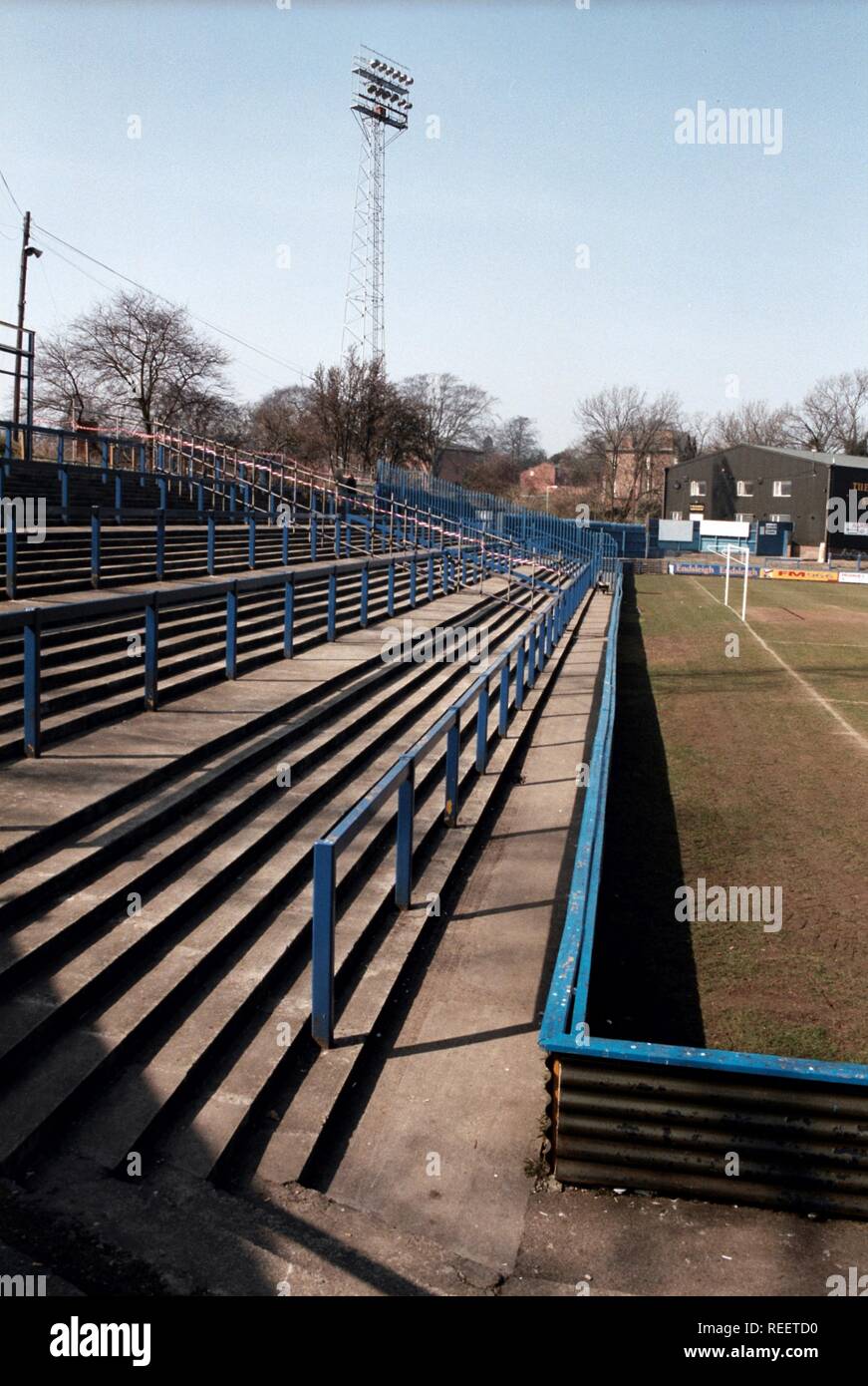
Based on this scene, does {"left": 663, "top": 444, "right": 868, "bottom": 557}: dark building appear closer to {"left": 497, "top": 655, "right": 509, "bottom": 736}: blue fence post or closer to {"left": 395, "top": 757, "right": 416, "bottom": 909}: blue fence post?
{"left": 497, "top": 655, "right": 509, "bottom": 736}: blue fence post

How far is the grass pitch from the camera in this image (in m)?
6.37

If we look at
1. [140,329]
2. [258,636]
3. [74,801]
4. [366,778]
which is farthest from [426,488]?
[74,801]

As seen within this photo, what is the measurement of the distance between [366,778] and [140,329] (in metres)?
37.5

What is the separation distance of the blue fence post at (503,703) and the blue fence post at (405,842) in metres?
5.23

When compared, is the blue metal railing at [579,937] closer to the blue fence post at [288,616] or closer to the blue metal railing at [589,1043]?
the blue metal railing at [589,1043]

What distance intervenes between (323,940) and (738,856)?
531 cm

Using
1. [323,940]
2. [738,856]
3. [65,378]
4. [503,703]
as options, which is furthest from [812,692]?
[65,378]

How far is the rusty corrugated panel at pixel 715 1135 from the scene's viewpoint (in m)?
4.29

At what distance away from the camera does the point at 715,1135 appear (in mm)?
4379

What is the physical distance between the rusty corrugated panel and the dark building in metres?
64.8

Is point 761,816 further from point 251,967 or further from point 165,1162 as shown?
point 165,1162

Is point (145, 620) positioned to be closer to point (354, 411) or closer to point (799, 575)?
point (354, 411)

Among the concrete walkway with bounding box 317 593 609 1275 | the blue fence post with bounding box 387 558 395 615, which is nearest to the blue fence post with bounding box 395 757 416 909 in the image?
the concrete walkway with bounding box 317 593 609 1275

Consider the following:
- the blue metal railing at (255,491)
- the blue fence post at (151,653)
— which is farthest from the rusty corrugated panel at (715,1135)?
the blue metal railing at (255,491)
